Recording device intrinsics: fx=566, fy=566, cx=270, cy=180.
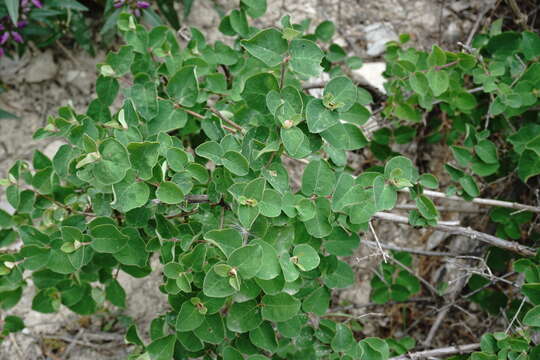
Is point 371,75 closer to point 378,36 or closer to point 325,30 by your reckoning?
point 378,36

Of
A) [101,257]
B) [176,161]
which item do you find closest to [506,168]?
[176,161]

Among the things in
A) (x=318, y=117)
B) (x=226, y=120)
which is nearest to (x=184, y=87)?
(x=226, y=120)

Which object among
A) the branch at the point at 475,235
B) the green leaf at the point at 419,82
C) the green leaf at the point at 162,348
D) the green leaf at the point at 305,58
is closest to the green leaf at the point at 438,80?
the green leaf at the point at 419,82

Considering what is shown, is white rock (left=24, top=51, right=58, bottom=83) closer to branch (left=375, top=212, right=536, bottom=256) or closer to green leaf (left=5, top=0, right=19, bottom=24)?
green leaf (left=5, top=0, right=19, bottom=24)

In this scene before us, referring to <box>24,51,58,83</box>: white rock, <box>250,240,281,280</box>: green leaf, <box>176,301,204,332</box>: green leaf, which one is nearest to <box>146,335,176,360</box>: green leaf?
<box>176,301,204,332</box>: green leaf

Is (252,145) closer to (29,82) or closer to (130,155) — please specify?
(130,155)

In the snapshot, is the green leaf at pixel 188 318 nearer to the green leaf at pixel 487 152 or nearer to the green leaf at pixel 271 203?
the green leaf at pixel 271 203

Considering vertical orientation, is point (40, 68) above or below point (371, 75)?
below
